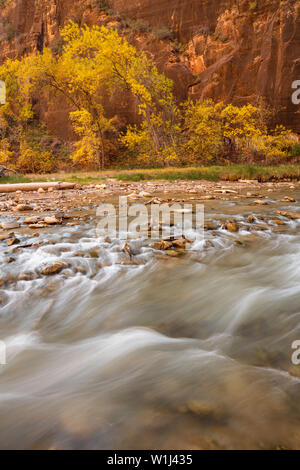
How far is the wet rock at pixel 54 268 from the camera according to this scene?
2.78m

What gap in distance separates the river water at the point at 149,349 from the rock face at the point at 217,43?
63.6ft

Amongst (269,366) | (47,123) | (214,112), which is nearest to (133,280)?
(269,366)

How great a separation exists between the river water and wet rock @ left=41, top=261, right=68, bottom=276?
73 mm

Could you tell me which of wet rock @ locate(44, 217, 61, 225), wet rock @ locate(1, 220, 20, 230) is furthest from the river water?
wet rock @ locate(1, 220, 20, 230)

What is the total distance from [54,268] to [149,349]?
1444 mm

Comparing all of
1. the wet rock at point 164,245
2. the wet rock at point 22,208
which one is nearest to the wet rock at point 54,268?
the wet rock at point 164,245

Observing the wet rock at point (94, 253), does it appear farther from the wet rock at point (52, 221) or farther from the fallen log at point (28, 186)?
the fallen log at point (28, 186)

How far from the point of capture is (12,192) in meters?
9.28

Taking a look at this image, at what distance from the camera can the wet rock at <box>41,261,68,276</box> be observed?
9.11 ft

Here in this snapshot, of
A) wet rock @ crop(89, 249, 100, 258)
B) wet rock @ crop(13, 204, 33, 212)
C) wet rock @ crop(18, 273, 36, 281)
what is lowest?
wet rock @ crop(18, 273, 36, 281)

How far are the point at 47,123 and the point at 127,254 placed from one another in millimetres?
27831

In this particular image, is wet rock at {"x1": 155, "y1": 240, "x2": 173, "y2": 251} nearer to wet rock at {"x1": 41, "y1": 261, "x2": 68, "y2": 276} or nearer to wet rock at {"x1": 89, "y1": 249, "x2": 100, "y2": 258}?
wet rock at {"x1": 89, "y1": 249, "x2": 100, "y2": 258}
